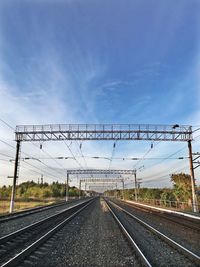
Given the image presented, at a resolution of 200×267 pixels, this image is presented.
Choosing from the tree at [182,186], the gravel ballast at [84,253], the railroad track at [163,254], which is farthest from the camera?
the tree at [182,186]

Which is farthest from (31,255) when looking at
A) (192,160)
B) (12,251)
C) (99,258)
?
(192,160)

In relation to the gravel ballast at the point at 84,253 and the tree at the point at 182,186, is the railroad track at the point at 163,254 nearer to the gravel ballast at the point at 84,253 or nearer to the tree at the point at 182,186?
the gravel ballast at the point at 84,253

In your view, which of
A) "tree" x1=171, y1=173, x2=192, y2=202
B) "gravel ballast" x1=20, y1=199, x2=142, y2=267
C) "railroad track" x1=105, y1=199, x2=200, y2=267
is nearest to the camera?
"railroad track" x1=105, y1=199, x2=200, y2=267

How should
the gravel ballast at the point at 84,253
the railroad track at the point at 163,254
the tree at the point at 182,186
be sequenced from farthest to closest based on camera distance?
the tree at the point at 182,186
the gravel ballast at the point at 84,253
the railroad track at the point at 163,254

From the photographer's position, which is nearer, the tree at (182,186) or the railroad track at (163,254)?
the railroad track at (163,254)

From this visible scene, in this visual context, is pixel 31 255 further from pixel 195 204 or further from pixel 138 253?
pixel 195 204

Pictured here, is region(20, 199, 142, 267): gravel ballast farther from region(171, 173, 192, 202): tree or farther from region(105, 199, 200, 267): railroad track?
region(171, 173, 192, 202): tree

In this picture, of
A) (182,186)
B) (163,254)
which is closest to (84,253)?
(163,254)

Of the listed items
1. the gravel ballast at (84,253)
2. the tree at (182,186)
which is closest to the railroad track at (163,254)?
the gravel ballast at (84,253)

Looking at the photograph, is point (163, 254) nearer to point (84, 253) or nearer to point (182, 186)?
point (84, 253)

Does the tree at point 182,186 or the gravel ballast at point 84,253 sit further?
the tree at point 182,186

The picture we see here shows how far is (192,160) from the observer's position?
1183 inches

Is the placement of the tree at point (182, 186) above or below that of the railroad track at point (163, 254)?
above

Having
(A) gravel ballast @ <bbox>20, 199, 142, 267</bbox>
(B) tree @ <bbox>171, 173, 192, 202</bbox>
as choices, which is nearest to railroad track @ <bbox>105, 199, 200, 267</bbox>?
Answer: (A) gravel ballast @ <bbox>20, 199, 142, 267</bbox>
